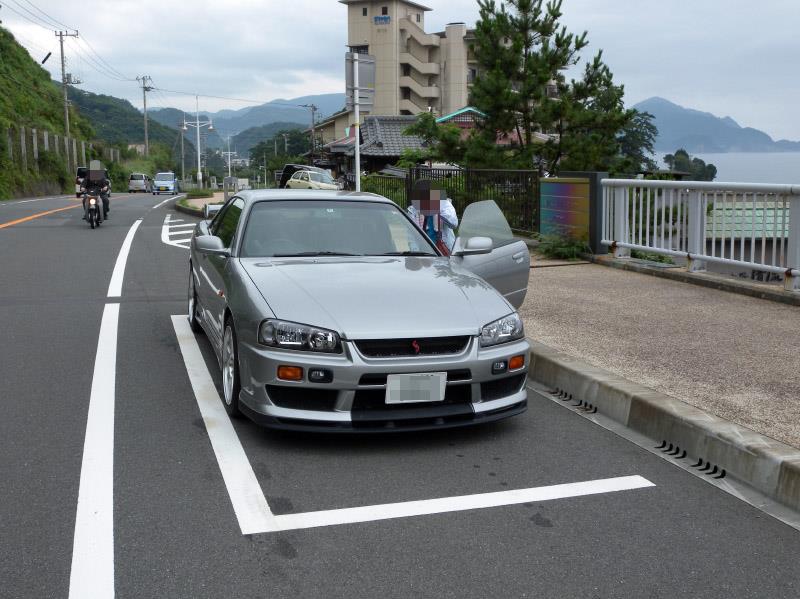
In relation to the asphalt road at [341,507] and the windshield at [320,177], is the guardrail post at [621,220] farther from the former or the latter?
the windshield at [320,177]

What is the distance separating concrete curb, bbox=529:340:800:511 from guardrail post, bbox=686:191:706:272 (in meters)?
4.55

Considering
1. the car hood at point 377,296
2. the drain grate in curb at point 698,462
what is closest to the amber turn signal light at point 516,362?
the car hood at point 377,296

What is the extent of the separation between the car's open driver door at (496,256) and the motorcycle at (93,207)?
14.8 meters

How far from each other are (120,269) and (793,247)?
913cm

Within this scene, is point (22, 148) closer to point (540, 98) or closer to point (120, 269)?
point (540, 98)

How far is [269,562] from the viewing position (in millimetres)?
3342

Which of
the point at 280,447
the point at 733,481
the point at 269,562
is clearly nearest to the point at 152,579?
the point at 269,562

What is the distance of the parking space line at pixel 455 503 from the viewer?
12.3 feet

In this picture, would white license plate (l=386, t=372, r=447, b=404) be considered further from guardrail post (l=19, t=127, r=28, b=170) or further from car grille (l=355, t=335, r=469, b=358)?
guardrail post (l=19, t=127, r=28, b=170)

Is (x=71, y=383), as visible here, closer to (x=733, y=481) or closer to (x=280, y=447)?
(x=280, y=447)

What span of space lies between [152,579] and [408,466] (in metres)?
1.63

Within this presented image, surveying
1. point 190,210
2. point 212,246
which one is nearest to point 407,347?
point 212,246

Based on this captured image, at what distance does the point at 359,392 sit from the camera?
4.52 m

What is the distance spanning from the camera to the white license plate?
177 inches
